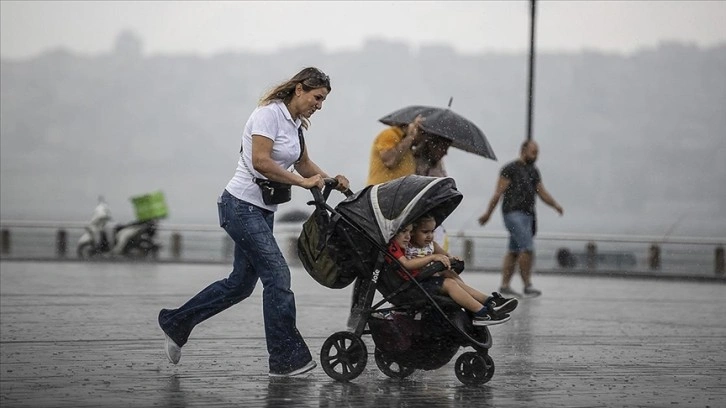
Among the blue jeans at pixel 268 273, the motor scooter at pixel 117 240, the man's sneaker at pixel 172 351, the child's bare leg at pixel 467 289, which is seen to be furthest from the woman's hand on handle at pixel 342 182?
the motor scooter at pixel 117 240

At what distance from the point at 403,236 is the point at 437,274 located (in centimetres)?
31

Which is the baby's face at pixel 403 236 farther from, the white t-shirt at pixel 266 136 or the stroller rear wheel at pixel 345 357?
the white t-shirt at pixel 266 136

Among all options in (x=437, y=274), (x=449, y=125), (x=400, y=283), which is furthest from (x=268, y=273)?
(x=449, y=125)

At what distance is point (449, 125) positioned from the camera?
1143cm

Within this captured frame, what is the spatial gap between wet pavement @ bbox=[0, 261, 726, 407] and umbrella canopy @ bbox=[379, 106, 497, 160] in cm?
158

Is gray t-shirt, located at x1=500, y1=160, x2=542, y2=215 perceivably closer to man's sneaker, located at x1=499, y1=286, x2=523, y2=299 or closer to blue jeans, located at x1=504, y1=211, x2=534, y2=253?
blue jeans, located at x1=504, y1=211, x2=534, y2=253

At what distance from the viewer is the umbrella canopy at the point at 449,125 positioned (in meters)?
11.3

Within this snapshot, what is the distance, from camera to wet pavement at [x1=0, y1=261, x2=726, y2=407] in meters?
8.03

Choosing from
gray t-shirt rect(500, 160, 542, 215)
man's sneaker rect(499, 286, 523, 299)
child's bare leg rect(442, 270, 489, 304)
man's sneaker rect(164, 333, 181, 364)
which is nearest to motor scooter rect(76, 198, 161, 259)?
man's sneaker rect(499, 286, 523, 299)

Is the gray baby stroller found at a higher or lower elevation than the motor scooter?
higher

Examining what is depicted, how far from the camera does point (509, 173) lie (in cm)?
1800

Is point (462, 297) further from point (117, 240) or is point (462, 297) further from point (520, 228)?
point (117, 240)

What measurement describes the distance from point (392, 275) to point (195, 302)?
1.33m

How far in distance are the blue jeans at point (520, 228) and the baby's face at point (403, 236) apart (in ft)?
31.6
